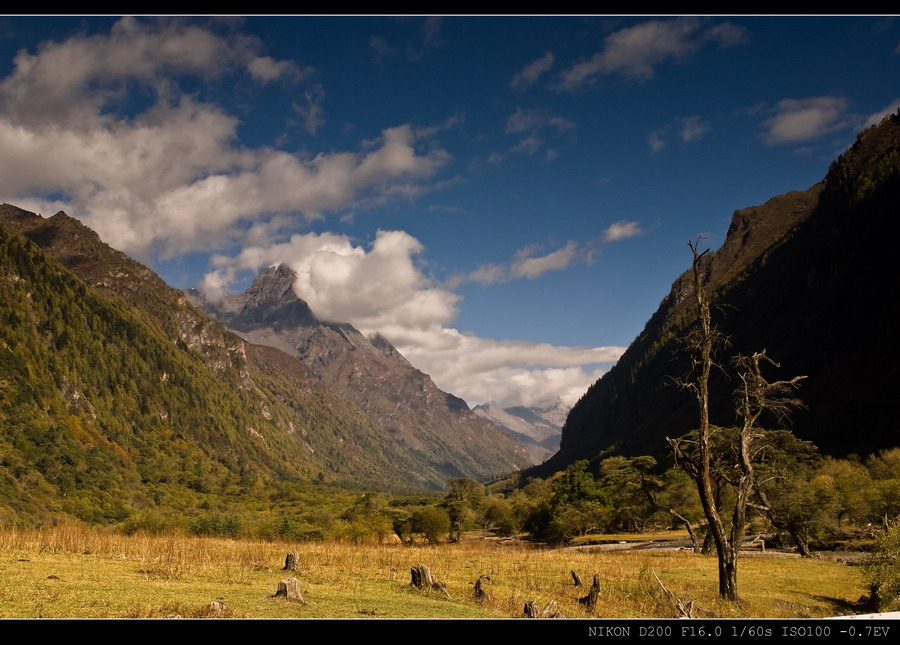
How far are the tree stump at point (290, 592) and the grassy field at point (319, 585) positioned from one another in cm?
36

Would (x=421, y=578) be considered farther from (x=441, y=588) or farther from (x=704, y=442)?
(x=704, y=442)

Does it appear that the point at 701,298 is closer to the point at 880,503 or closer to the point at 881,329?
the point at 880,503

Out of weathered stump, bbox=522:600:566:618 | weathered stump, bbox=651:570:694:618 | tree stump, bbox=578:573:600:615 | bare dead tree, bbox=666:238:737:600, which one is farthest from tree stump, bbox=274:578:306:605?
bare dead tree, bbox=666:238:737:600

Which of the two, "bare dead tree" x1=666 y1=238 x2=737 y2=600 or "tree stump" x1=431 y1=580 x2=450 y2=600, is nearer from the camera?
"tree stump" x1=431 y1=580 x2=450 y2=600

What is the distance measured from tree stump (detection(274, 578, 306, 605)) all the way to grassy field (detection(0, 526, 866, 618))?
0.36 metres

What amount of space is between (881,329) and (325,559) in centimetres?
20823

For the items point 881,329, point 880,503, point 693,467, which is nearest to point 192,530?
point 693,467

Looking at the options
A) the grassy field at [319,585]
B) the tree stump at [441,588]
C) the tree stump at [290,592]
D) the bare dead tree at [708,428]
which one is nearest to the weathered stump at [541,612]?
the grassy field at [319,585]

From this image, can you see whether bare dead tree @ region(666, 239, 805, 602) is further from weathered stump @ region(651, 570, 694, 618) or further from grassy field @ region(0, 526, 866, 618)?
weathered stump @ region(651, 570, 694, 618)

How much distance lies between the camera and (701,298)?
92.8ft

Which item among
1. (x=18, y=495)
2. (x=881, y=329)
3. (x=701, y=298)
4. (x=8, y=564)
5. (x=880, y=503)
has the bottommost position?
(x=18, y=495)

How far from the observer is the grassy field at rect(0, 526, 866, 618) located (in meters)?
16.8
